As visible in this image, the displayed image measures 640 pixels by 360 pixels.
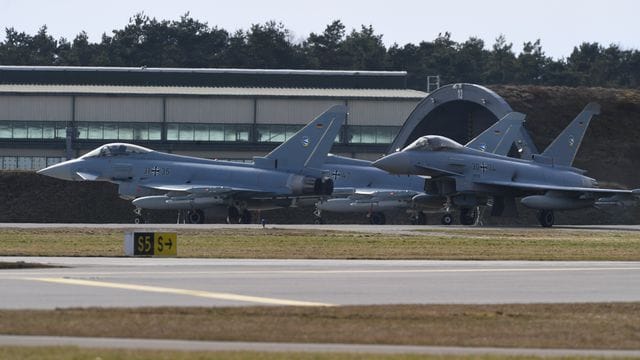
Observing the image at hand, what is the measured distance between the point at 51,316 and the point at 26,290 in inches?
146

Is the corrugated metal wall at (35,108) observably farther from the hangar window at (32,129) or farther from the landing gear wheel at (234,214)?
the landing gear wheel at (234,214)

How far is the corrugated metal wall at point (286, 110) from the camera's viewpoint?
73188mm

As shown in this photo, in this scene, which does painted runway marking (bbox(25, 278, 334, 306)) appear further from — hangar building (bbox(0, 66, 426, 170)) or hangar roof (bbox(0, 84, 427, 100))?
hangar roof (bbox(0, 84, 427, 100))

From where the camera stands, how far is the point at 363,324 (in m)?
17.1

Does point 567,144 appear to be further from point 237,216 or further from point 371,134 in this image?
point 371,134

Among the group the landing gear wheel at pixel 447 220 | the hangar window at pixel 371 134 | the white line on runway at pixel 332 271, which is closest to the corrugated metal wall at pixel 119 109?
the hangar window at pixel 371 134

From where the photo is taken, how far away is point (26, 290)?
20672 mm

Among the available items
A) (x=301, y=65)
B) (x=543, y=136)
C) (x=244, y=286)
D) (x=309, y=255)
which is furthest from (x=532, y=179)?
(x=301, y=65)

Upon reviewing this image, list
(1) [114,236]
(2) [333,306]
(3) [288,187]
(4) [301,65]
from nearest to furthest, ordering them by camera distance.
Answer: (2) [333,306] → (1) [114,236] → (3) [288,187] → (4) [301,65]

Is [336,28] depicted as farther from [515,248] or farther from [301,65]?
[515,248]

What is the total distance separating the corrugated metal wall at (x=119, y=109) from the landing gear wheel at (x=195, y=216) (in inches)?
711

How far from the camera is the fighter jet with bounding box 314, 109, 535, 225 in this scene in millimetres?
58406

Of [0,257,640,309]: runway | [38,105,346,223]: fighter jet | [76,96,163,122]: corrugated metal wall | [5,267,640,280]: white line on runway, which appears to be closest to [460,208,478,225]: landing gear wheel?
[38,105,346,223]: fighter jet

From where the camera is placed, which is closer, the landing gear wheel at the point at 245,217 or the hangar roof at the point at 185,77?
the landing gear wheel at the point at 245,217
